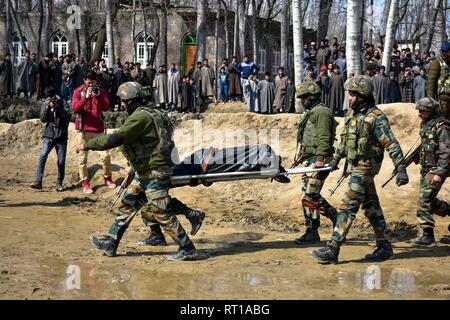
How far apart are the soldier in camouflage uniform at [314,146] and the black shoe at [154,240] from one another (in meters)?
1.75

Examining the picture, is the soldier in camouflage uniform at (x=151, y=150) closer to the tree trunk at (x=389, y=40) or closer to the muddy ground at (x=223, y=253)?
the muddy ground at (x=223, y=253)

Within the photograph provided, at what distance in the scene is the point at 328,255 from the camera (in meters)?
8.12

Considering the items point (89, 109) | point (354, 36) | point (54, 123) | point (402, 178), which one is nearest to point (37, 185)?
point (54, 123)

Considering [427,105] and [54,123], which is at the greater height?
[427,105]

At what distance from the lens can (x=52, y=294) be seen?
22.4 ft

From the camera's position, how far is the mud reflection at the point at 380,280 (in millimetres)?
7098

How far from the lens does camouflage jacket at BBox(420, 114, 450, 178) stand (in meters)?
9.20

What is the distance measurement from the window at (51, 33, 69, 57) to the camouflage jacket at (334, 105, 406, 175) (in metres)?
39.3

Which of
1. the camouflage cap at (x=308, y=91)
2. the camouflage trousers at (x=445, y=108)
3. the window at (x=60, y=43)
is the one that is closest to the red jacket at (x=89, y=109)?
the camouflage cap at (x=308, y=91)

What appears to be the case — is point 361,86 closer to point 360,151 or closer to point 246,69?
point 360,151

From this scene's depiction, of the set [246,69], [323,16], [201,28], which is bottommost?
[246,69]

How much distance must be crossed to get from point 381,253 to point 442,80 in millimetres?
3347

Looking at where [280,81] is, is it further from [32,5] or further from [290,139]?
[32,5]

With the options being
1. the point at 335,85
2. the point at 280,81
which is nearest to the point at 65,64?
the point at 280,81
